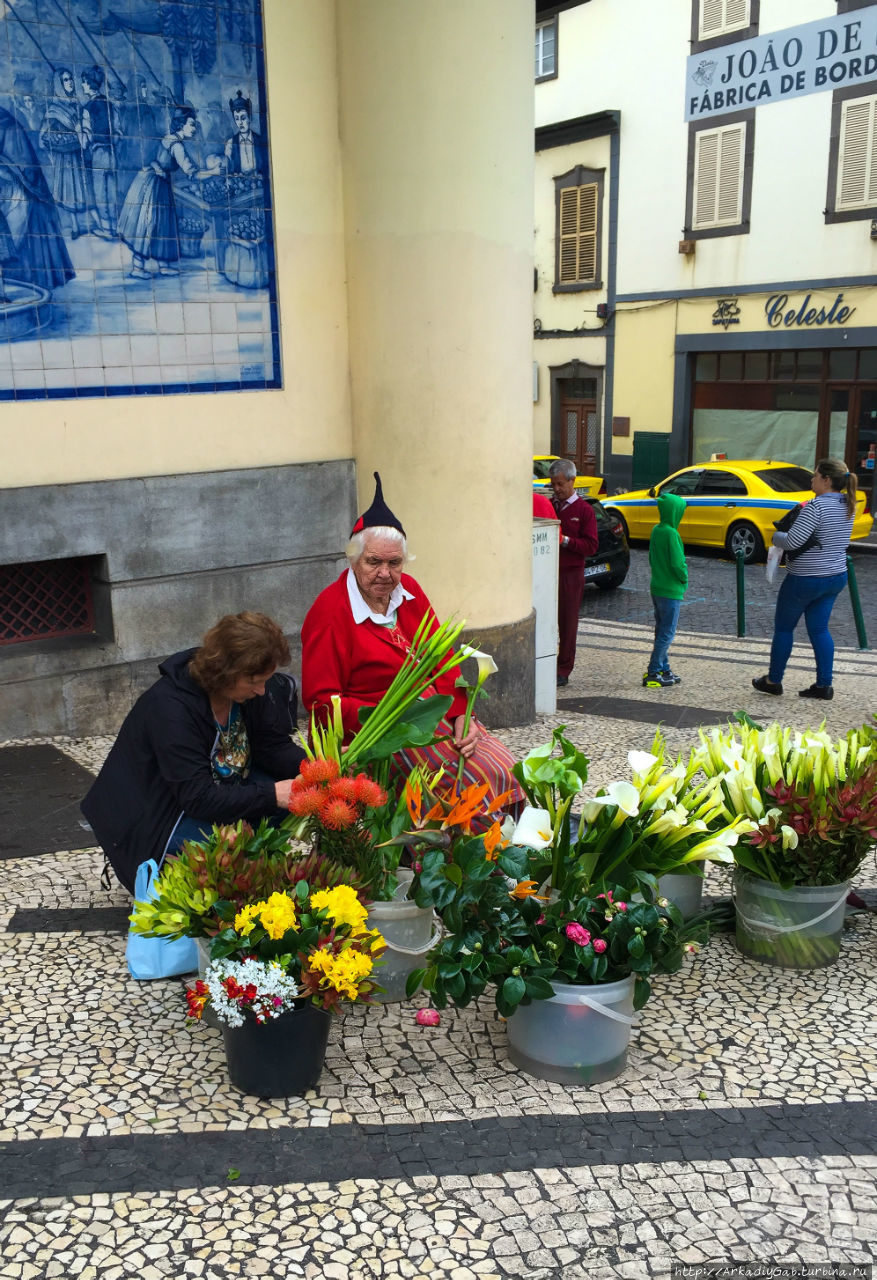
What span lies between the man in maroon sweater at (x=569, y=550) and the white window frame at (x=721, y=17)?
15.7 meters

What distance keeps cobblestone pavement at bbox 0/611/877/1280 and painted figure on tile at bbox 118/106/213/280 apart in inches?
146

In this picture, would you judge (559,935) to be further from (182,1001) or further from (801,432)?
(801,432)

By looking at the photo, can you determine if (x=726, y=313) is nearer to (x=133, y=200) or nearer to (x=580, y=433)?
(x=580, y=433)

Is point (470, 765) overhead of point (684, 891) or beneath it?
overhead

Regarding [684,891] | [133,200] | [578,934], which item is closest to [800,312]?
[133,200]

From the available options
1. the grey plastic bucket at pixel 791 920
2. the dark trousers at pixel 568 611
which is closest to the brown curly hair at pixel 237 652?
the grey plastic bucket at pixel 791 920

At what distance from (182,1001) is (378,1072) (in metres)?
0.77

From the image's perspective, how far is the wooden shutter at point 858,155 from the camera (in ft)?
62.3

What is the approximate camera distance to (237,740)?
4023 millimetres

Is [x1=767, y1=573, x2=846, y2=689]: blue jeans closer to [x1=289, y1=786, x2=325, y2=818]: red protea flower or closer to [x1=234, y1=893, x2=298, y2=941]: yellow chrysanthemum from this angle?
[x1=289, y1=786, x2=325, y2=818]: red protea flower

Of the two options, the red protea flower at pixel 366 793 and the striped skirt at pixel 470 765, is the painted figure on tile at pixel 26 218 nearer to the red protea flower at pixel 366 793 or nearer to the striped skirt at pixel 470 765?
the striped skirt at pixel 470 765

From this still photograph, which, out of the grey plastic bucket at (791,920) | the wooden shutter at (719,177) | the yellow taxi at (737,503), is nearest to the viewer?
the grey plastic bucket at (791,920)

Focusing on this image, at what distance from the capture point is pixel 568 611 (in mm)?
8797

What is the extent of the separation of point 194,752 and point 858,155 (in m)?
19.2
